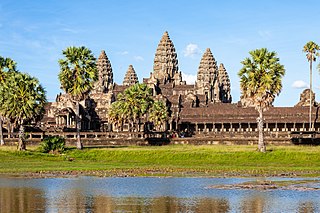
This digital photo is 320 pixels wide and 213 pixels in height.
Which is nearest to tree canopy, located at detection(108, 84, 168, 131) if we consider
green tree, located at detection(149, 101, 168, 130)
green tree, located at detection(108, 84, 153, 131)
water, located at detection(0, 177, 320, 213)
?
green tree, located at detection(108, 84, 153, 131)

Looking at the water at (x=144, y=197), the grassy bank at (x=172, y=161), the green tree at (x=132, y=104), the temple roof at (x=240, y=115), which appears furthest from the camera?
the temple roof at (x=240, y=115)

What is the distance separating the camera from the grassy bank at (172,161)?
198 ft

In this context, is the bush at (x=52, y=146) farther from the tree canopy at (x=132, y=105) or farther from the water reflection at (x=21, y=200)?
the water reflection at (x=21, y=200)

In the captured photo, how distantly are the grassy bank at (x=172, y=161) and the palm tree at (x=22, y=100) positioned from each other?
4.09 metres

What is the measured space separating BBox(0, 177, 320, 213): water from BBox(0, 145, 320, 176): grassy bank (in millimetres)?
8751

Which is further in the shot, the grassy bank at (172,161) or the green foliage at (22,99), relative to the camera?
the green foliage at (22,99)

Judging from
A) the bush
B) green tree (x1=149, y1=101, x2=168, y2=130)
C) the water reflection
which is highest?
green tree (x1=149, y1=101, x2=168, y2=130)

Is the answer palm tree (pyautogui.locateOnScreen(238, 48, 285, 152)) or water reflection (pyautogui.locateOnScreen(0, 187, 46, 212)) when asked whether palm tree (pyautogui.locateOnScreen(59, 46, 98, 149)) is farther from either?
water reflection (pyautogui.locateOnScreen(0, 187, 46, 212))

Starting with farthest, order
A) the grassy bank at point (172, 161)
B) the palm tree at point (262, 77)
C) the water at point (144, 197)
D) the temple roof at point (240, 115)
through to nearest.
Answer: the temple roof at point (240, 115), the palm tree at point (262, 77), the grassy bank at point (172, 161), the water at point (144, 197)

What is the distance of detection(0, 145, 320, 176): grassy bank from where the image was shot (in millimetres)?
60434

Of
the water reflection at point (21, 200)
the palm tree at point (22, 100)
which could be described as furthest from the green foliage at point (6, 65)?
the water reflection at point (21, 200)

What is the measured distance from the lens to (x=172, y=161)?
72062 mm

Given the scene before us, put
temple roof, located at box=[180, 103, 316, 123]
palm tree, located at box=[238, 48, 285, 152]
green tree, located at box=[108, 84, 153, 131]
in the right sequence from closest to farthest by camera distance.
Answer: palm tree, located at box=[238, 48, 285, 152] → green tree, located at box=[108, 84, 153, 131] → temple roof, located at box=[180, 103, 316, 123]

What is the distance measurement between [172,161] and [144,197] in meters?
31.5
